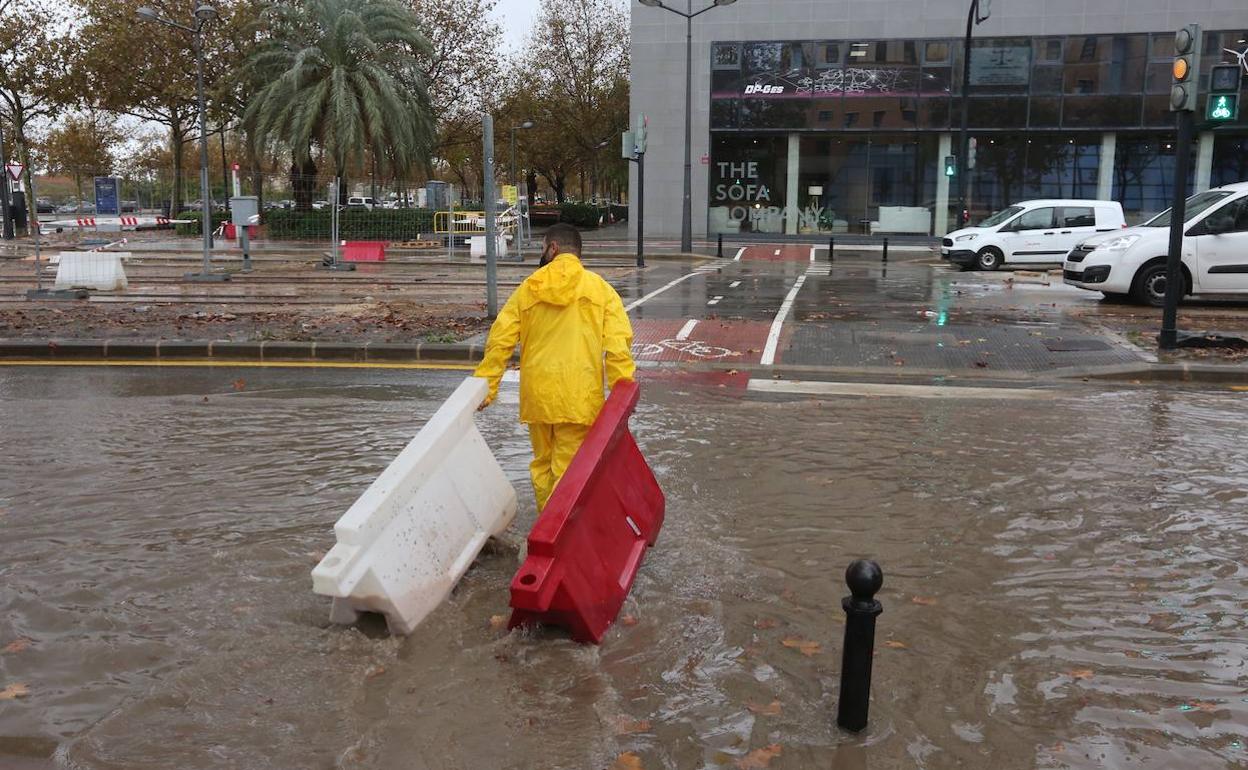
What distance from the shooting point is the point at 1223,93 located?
10.2 meters

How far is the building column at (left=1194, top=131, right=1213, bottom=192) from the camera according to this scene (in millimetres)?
36188

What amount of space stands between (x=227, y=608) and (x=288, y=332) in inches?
332

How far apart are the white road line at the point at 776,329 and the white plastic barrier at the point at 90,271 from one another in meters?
12.1

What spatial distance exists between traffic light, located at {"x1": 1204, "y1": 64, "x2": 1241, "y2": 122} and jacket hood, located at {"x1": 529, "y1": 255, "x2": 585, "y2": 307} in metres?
Result: 8.50

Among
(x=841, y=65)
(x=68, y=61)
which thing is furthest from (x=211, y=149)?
(x=841, y=65)

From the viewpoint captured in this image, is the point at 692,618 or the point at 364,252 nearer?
the point at 692,618

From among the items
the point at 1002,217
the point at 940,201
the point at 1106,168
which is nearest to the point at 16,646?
the point at 1002,217

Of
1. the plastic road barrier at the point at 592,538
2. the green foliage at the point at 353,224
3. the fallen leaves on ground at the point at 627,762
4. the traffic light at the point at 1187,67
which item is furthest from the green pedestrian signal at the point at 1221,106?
the green foliage at the point at 353,224

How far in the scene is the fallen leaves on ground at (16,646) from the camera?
411 centimetres

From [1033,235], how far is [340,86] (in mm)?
22282

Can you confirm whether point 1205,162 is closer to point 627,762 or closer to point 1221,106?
point 1221,106

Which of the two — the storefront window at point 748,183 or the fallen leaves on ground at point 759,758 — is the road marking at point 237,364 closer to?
the fallen leaves on ground at point 759,758

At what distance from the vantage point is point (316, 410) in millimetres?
8594

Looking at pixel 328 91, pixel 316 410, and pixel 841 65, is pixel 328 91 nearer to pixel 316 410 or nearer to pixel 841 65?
pixel 841 65
